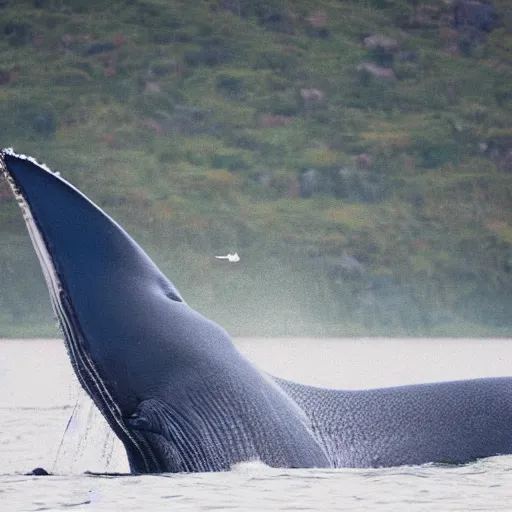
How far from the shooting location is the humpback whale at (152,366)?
997cm

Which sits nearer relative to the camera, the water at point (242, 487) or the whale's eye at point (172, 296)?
the whale's eye at point (172, 296)

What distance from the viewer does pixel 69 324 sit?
390 inches

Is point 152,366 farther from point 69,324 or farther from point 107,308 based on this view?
point 69,324

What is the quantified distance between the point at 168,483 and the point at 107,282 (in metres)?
1.62

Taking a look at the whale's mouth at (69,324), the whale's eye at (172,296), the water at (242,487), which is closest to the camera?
the whale's mouth at (69,324)

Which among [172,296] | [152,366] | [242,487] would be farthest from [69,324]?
[242,487]

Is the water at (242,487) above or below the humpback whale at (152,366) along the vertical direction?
below

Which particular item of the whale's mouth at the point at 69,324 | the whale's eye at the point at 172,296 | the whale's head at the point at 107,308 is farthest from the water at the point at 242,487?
the whale's eye at the point at 172,296

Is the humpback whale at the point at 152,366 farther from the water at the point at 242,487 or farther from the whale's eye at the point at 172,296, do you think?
the water at the point at 242,487

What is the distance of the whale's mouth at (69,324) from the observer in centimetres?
990

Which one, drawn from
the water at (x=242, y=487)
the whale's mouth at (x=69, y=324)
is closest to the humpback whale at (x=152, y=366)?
the whale's mouth at (x=69, y=324)

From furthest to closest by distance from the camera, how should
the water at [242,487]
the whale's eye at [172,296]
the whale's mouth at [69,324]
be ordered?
the water at [242,487], the whale's eye at [172,296], the whale's mouth at [69,324]

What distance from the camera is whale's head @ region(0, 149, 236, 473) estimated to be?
992cm

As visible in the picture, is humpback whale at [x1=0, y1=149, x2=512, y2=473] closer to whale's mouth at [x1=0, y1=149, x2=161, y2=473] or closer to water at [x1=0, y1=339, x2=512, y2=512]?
whale's mouth at [x1=0, y1=149, x2=161, y2=473]
